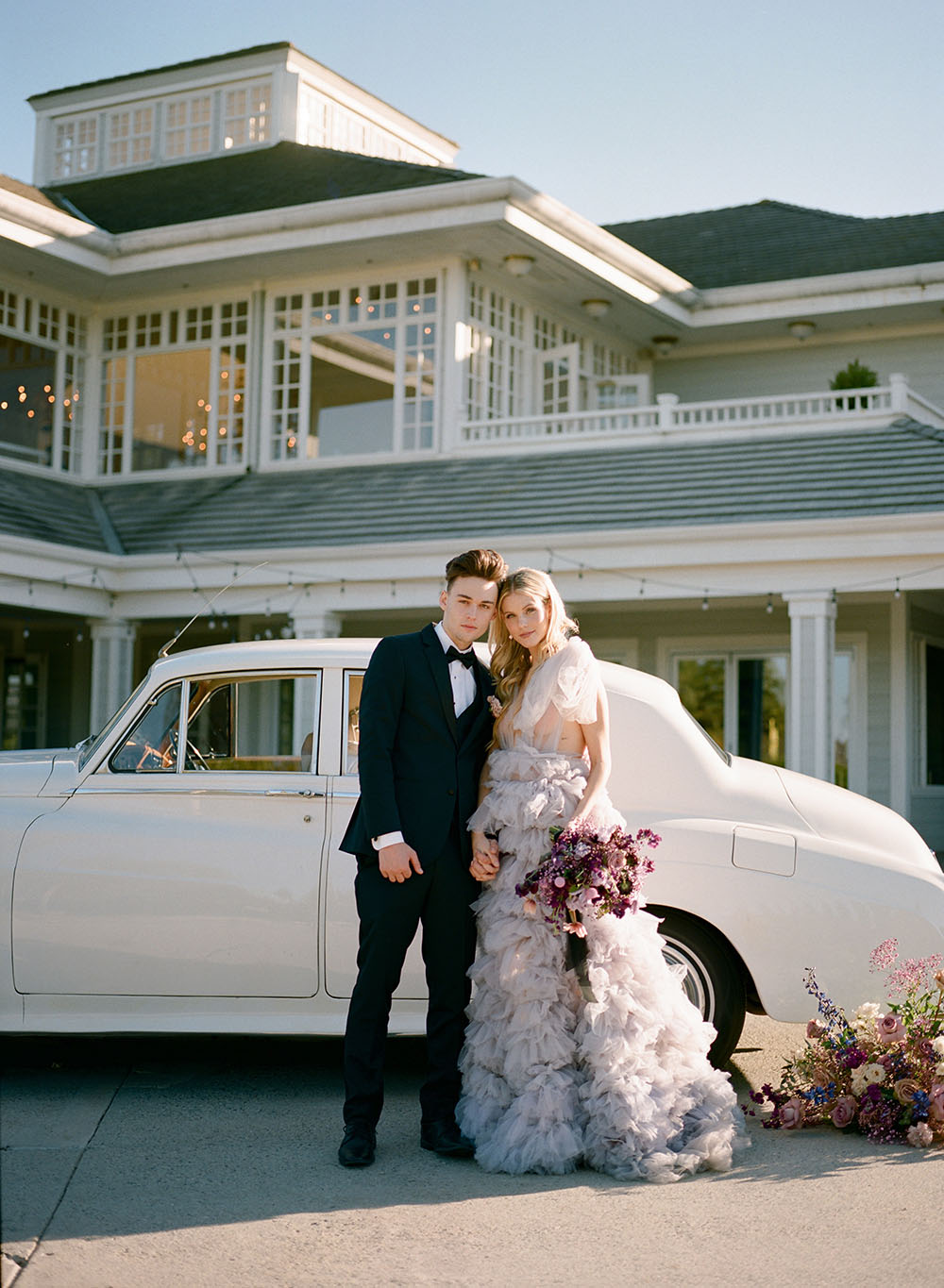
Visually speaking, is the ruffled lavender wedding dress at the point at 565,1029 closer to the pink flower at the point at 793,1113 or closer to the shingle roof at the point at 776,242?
the pink flower at the point at 793,1113

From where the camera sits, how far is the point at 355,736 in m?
5.56

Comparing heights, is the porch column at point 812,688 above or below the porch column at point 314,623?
below

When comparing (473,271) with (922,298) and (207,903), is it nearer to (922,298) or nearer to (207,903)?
(922,298)

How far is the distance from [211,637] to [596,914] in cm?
1336

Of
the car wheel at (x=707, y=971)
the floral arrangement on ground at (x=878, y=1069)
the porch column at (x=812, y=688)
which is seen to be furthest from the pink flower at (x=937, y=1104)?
the porch column at (x=812, y=688)

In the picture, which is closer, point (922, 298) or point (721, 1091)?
point (721, 1091)

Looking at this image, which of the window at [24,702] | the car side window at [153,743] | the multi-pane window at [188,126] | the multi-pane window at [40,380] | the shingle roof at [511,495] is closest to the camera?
the car side window at [153,743]

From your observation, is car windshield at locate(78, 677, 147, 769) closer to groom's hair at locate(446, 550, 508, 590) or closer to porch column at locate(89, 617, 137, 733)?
groom's hair at locate(446, 550, 508, 590)

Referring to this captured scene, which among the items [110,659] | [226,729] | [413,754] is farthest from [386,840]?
[110,659]

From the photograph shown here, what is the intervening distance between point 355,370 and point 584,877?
12323mm

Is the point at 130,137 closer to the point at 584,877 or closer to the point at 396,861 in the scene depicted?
the point at 396,861

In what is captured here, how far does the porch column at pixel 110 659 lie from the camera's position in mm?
14398

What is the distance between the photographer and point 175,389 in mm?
16891

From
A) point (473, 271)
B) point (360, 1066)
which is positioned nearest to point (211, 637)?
point (473, 271)
